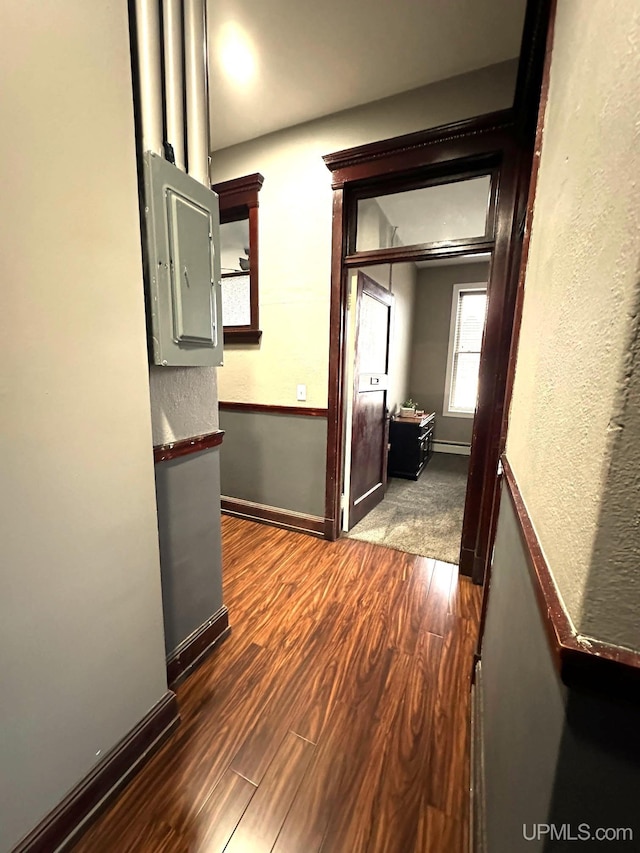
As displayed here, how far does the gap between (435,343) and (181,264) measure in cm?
465

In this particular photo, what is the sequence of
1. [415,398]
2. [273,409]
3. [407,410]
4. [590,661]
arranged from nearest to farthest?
[590,661] → [273,409] → [407,410] → [415,398]

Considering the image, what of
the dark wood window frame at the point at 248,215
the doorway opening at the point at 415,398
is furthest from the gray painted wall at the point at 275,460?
the dark wood window frame at the point at 248,215

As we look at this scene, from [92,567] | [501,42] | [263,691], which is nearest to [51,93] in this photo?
[92,567]

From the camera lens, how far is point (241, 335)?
105 inches

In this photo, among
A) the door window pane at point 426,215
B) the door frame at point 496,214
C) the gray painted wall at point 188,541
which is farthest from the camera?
the door window pane at point 426,215

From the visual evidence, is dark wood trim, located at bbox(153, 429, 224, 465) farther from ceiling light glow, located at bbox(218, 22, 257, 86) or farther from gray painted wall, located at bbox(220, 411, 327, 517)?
ceiling light glow, located at bbox(218, 22, 257, 86)

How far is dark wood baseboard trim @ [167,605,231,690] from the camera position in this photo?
137 centimetres

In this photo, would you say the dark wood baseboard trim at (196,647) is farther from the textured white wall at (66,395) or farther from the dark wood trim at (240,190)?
the dark wood trim at (240,190)

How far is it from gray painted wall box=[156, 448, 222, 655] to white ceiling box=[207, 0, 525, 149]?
1999 millimetres

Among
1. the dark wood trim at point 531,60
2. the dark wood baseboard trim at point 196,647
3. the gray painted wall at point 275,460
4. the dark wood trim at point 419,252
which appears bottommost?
the dark wood baseboard trim at point 196,647

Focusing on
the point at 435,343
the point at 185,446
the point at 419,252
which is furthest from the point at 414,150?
the point at 435,343

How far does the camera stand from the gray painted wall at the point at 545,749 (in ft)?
1.33

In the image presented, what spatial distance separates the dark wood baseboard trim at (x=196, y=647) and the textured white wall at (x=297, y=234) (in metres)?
1.46

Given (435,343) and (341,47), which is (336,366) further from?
(435,343)
